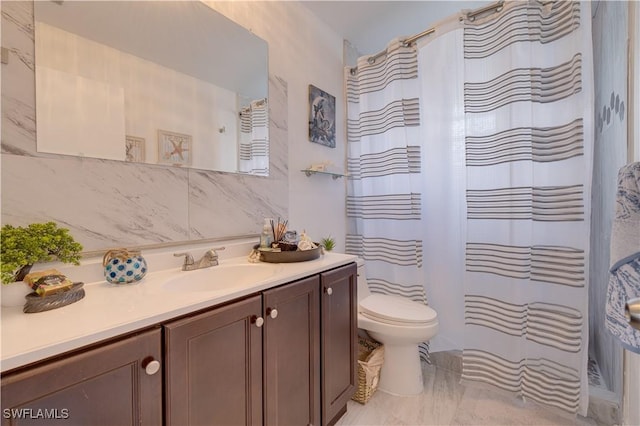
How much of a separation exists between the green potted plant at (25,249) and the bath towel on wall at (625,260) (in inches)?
59.3

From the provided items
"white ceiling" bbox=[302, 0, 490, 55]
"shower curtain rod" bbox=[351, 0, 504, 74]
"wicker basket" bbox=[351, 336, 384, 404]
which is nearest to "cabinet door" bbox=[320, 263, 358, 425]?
"wicker basket" bbox=[351, 336, 384, 404]

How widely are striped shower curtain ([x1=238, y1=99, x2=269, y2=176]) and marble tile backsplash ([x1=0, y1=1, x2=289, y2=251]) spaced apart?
97 mm

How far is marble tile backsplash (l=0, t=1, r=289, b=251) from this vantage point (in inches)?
34.1

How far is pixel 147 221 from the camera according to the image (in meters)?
1.14

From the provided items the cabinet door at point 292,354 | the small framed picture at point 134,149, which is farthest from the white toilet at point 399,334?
the small framed picture at point 134,149

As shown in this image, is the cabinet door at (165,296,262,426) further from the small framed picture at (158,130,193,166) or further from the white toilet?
the white toilet

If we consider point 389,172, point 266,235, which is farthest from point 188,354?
point 389,172

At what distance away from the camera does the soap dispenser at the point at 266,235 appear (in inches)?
57.6

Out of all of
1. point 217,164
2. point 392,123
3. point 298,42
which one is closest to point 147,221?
point 217,164

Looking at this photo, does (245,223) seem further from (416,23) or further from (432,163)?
(416,23)

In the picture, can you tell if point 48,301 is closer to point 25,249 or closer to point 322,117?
point 25,249

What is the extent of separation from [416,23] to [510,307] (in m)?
2.11

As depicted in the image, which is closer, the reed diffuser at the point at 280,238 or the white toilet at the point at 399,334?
the reed diffuser at the point at 280,238

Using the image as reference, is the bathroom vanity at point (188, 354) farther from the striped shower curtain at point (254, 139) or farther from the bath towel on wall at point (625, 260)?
the bath towel on wall at point (625, 260)
